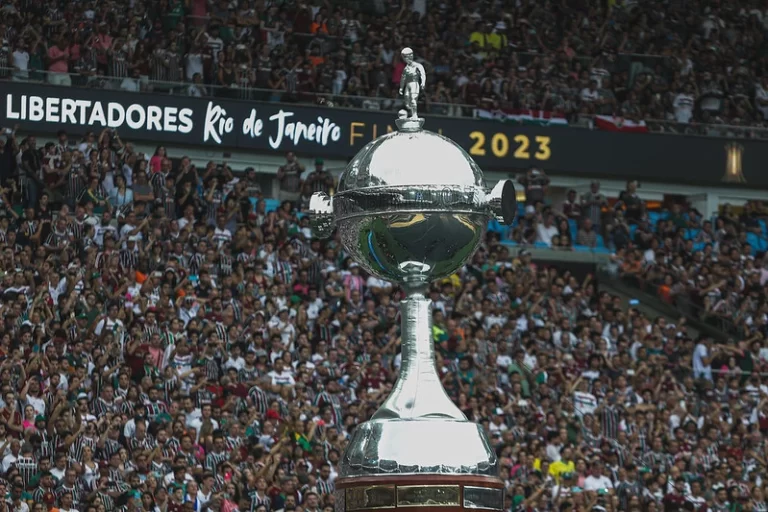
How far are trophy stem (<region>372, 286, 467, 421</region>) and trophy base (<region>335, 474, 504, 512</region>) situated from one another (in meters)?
0.20

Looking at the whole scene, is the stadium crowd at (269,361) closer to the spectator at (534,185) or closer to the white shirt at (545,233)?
the white shirt at (545,233)

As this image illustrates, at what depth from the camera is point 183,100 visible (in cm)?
2638

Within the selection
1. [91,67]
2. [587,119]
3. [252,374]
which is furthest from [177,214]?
[587,119]

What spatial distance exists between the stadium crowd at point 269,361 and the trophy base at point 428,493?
10866 millimetres

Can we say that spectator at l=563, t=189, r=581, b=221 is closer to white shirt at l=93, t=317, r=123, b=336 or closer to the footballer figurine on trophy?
white shirt at l=93, t=317, r=123, b=336

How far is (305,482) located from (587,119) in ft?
44.5

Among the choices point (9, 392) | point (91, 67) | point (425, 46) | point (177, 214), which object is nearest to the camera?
point (9, 392)

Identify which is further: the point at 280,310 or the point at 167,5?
the point at 167,5

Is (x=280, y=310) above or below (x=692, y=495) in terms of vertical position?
above

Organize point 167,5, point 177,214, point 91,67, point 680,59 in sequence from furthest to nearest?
point 680,59 < point 167,5 < point 91,67 < point 177,214

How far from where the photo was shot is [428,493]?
4.40 m

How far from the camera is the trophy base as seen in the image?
14.4 feet

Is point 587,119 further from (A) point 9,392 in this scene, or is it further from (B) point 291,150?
(A) point 9,392

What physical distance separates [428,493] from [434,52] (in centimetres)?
2478
